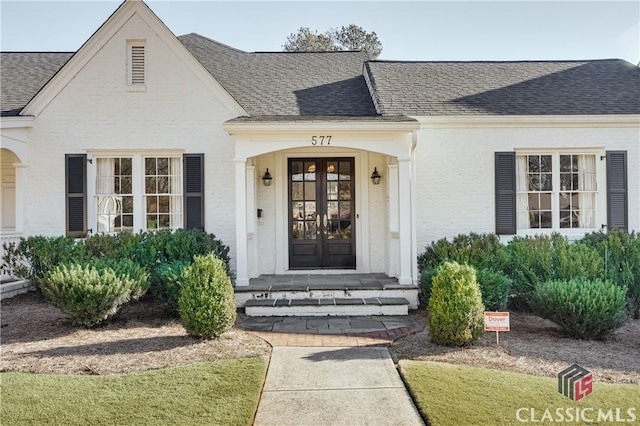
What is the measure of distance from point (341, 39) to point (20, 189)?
2648 centimetres

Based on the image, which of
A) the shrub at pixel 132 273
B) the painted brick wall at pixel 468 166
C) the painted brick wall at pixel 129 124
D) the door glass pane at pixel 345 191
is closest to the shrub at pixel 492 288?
the painted brick wall at pixel 468 166

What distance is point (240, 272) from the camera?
789cm

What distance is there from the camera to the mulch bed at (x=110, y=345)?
4.86 metres

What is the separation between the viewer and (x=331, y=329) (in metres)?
6.41

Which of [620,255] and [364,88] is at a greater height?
[364,88]

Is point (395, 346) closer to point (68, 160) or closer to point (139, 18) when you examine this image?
point (68, 160)

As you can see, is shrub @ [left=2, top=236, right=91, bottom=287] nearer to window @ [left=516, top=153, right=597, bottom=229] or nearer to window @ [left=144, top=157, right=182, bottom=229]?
window @ [left=144, top=157, right=182, bottom=229]

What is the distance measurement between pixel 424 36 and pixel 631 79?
210 inches

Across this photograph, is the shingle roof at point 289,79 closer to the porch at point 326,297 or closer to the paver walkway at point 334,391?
the porch at point 326,297

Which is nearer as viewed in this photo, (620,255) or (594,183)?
(620,255)

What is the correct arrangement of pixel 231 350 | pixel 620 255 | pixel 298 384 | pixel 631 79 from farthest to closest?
pixel 631 79 → pixel 620 255 → pixel 231 350 → pixel 298 384

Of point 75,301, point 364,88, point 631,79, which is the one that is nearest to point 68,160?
point 75,301

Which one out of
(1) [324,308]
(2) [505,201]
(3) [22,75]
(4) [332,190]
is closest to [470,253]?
(2) [505,201]

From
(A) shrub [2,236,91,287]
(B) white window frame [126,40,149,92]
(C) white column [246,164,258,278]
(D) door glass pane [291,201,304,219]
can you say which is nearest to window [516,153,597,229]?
(D) door glass pane [291,201,304,219]
